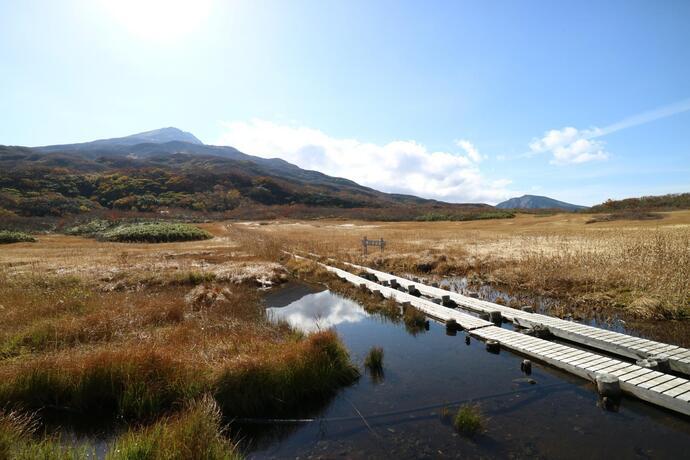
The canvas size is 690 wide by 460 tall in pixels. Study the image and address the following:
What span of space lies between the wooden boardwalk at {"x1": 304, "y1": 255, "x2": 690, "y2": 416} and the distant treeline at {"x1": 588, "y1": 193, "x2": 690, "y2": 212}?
229 ft

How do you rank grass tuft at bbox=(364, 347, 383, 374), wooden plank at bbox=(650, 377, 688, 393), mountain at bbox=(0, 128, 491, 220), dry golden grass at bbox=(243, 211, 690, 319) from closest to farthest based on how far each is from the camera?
wooden plank at bbox=(650, 377, 688, 393) → grass tuft at bbox=(364, 347, 383, 374) → dry golden grass at bbox=(243, 211, 690, 319) → mountain at bbox=(0, 128, 491, 220)

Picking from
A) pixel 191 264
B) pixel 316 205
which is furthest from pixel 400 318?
pixel 316 205

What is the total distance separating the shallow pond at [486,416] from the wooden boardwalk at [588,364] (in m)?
0.25

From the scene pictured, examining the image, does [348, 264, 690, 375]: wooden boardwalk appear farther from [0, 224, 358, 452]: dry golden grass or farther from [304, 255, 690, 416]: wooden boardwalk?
[0, 224, 358, 452]: dry golden grass

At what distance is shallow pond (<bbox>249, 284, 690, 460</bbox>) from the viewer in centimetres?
653

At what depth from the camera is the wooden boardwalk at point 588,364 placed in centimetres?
740

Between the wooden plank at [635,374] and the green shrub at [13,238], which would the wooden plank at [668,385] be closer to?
the wooden plank at [635,374]

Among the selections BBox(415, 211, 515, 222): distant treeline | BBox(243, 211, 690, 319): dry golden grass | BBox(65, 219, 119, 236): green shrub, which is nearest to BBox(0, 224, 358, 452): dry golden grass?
BBox(243, 211, 690, 319): dry golden grass

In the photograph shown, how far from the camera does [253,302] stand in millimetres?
17188

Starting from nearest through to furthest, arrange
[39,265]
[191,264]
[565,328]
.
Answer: [565,328] < [39,265] < [191,264]

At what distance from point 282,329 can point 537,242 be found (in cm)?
2466

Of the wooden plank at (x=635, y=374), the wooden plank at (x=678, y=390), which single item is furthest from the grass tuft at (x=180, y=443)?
the wooden plank at (x=678, y=390)

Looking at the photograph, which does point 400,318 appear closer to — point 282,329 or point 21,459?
point 282,329

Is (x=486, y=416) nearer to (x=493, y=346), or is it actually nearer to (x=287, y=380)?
(x=493, y=346)
